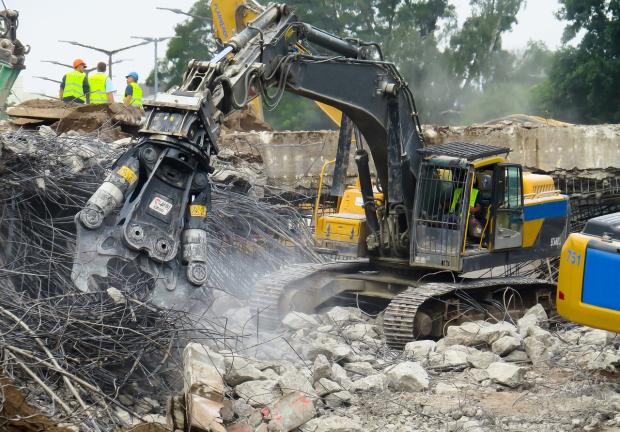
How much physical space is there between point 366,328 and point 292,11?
3217 millimetres

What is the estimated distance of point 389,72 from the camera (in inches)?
385

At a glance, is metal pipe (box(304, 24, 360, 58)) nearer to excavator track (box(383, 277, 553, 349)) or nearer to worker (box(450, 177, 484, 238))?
worker (box(450, 177, 484, 238))

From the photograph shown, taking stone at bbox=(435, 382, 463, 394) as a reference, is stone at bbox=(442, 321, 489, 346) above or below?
above

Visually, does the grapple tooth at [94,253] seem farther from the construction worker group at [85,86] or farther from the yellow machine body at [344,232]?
the construction worker group at [85,86]

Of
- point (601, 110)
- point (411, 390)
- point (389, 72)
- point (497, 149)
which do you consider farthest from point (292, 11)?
point (601, 110)

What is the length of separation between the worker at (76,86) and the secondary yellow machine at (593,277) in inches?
446

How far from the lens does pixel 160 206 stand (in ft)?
24.0

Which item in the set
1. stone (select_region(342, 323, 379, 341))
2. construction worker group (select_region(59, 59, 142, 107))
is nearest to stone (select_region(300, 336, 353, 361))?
stone (select_region(342, 323, 379, 341))

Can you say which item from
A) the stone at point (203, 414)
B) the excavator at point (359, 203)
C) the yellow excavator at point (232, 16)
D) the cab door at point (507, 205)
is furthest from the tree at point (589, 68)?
the stone at point (203, 414)

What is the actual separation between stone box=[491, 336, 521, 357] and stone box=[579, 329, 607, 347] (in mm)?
767

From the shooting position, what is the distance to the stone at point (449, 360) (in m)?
8.28

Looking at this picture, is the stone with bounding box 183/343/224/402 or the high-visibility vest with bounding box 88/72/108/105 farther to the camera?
the high-visibility vest with bounding box 88/72/108/105

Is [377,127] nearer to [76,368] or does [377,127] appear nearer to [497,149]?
[497,149]

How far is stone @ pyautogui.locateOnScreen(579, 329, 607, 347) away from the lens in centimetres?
894
